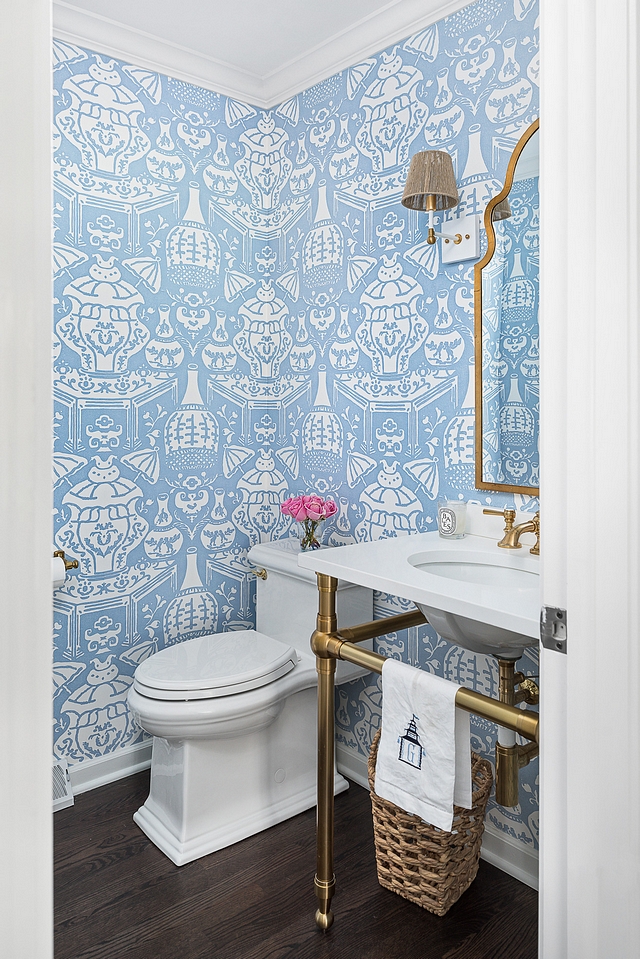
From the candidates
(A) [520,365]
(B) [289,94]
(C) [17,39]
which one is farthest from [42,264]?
(B) [289,94]

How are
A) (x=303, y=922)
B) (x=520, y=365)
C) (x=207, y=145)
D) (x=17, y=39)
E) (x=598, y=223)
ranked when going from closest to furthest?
(x=17, y=39), (x=598, y=223), (x=303, y=922), (x=520, y=365), (x=207, y=145)

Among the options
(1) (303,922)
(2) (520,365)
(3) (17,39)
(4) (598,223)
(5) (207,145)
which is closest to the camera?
(3) (17,39)

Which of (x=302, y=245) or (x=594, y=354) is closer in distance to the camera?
(x=594, y=354)

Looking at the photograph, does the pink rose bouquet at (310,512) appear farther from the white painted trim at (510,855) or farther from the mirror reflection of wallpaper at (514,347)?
the white painted trim at (510,855)

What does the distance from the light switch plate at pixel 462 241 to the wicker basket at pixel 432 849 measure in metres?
1.35

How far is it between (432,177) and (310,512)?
1.06m

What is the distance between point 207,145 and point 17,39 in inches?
88.6

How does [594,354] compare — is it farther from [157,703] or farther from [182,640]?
[182,640]

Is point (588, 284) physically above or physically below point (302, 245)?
below

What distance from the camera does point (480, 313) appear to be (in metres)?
1.86

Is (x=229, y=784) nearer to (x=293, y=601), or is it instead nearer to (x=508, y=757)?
(x=293, y=601)

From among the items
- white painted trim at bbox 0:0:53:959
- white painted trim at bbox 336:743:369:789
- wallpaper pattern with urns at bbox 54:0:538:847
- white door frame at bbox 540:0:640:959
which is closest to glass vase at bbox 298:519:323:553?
wallpaper pattern with urns at bbox 54:0:538:847

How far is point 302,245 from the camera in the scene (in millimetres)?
2508

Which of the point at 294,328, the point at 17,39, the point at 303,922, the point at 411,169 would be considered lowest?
the point at 303,922
